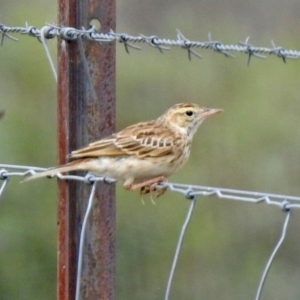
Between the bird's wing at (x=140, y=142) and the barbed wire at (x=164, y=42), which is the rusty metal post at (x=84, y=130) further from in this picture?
the bird's wing at (x=140, y=142)

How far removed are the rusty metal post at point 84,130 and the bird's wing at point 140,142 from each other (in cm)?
22

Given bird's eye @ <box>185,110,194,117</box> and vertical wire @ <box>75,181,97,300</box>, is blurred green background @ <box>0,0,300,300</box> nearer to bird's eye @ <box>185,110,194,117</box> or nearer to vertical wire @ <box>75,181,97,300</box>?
bird's eye @ <box>185,110,194,117</box>

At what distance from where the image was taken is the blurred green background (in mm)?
9203

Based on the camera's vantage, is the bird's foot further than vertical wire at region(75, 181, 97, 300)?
Yes

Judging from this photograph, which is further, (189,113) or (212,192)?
(189,113)

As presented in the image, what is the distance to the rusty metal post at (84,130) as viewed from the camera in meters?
5.14

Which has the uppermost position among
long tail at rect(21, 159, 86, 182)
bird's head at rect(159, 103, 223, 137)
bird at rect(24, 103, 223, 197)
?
bird's head at rect(159, 103, 223, 137)

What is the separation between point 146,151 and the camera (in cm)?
589

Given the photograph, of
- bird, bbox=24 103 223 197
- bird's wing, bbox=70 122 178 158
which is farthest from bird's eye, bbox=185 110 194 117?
bird's wing, bbox=70 122 178 158

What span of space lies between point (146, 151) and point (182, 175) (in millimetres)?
4833

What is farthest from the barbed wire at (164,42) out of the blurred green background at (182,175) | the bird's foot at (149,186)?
the blurred green background at (182,175)

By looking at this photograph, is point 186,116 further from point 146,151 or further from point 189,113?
point 146,151

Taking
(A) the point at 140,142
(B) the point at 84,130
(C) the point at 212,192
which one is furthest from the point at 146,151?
(C) the point at 212,192

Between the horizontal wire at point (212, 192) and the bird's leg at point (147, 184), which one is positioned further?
the bird's leg at point (147, 184)
